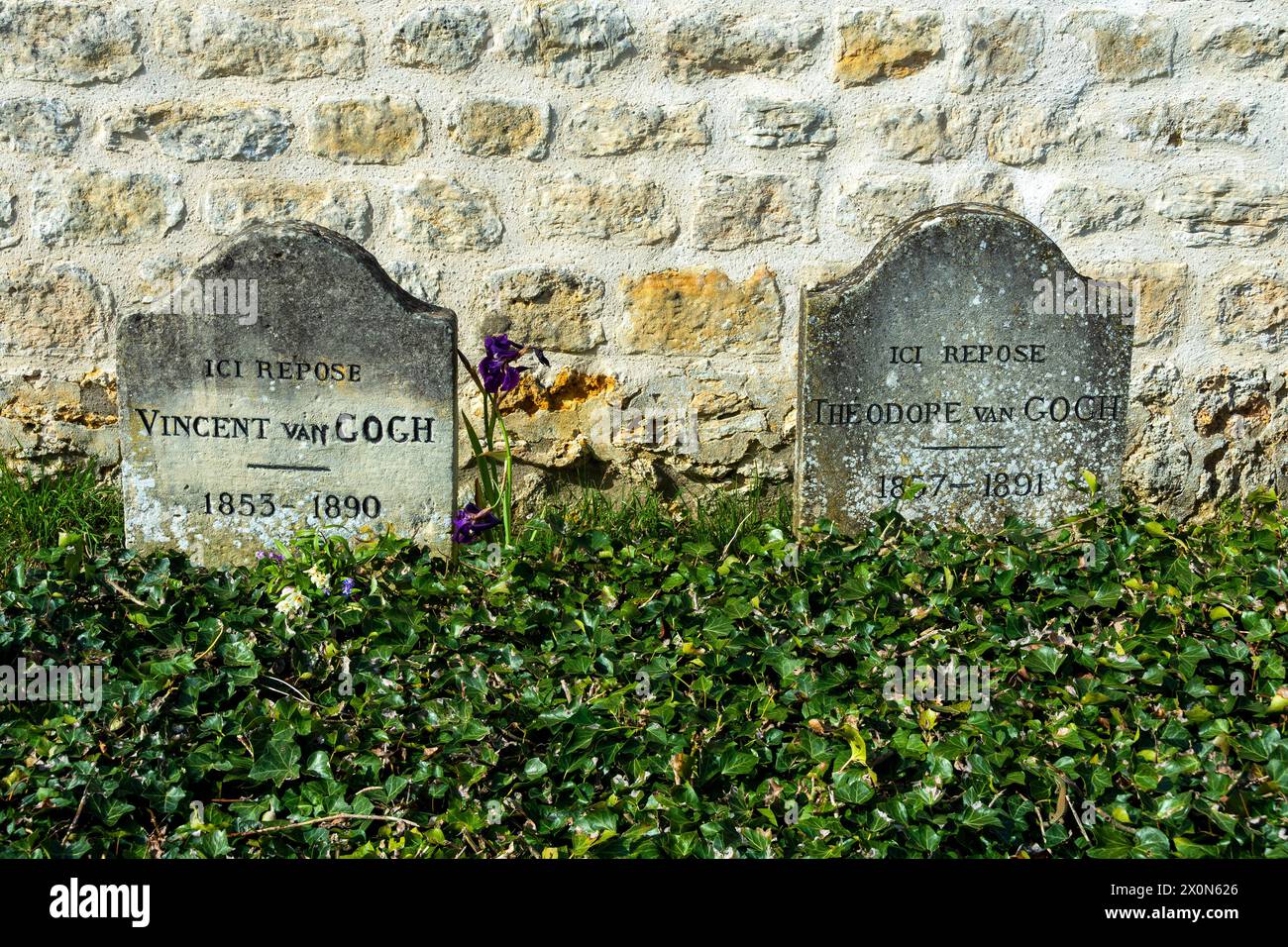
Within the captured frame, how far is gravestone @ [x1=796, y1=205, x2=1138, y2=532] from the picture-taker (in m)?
3.33

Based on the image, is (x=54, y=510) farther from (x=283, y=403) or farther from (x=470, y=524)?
Answer: (x=470, y=524)

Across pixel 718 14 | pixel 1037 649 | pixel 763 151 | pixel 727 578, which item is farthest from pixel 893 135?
pixel 1037 649

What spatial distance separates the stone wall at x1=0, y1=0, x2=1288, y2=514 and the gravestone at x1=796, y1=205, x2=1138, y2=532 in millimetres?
594

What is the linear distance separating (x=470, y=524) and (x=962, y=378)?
4.74 feet

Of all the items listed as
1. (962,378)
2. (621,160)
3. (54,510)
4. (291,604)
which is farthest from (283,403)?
(962,378)

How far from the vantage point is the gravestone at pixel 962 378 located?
10.9 ft

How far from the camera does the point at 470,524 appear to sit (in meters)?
3.43

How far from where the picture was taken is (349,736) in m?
2.53

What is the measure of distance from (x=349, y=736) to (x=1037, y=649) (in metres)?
1.52

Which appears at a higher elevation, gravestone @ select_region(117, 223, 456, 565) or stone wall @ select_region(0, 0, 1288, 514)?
stone wall @ select_region(0, 0, 1288, 514)

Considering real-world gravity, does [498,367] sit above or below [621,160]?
below

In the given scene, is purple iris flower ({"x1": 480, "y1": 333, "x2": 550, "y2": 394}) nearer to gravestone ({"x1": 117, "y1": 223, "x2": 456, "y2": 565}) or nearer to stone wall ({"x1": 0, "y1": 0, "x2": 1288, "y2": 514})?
gravestone ({"x1": 117, "y1": 223, "x2": 456, "y2": 565})

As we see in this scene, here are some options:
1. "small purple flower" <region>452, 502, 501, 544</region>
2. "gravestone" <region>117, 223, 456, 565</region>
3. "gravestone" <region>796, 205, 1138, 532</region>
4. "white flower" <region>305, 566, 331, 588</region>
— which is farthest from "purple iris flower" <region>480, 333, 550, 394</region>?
"gravestone" <region>796, 205, 1138, 532</region>

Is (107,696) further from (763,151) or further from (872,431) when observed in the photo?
(763,151)
